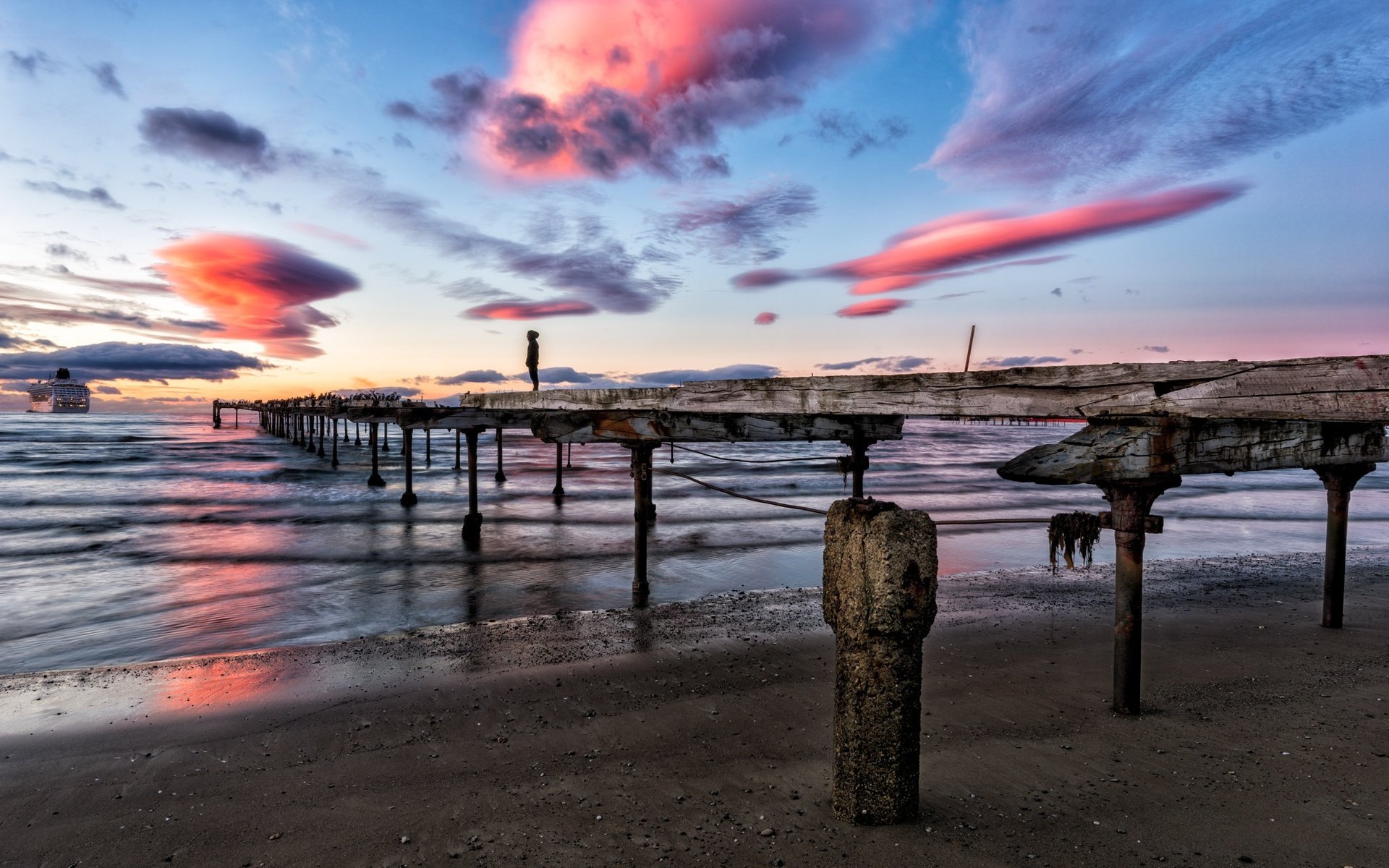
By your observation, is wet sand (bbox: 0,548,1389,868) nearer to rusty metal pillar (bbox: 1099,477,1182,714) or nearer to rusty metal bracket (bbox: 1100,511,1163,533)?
rusty metal pillar (bbox: 1099,477,1182,714)

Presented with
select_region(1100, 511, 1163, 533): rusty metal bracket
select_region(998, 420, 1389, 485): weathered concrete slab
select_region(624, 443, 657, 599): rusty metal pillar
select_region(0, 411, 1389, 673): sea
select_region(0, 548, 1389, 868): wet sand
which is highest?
select_region(998, 420, 1389, 485): weathered concrete slab

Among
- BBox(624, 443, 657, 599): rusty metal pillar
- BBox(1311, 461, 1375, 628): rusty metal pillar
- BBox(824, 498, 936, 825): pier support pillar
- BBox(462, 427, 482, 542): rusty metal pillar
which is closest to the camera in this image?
BBox(824, 498, 936, 825): pier support pillar

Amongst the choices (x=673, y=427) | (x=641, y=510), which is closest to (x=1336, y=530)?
(x=673, y=427)

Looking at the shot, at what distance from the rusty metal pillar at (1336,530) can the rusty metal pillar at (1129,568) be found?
12.3 ft

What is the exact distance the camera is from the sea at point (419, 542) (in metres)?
9.70

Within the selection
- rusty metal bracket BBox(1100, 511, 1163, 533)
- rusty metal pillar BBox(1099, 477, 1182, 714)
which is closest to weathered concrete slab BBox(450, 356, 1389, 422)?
rusty metal pillar BBox(1099, 477, 1182, 714)

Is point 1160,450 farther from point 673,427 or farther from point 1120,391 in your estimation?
point 673,427

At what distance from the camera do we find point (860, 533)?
11.1 ft

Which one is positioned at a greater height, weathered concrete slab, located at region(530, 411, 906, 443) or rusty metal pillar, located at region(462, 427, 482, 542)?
weathered concrete slab, located at region(530, 411, 906, 443)

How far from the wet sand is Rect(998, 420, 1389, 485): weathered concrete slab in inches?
81.5

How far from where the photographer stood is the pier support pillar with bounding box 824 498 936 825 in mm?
3309

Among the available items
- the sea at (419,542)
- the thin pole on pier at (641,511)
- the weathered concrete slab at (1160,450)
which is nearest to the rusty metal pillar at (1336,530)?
the weathered concrete slab at (1160,450)

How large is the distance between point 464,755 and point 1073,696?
16.9 ft

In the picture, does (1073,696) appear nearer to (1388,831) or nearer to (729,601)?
(1388,831)
